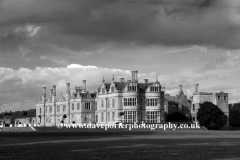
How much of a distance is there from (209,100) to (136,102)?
70.7 ft

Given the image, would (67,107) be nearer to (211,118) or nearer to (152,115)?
(152,115)

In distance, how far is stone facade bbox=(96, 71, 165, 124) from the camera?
272 feet

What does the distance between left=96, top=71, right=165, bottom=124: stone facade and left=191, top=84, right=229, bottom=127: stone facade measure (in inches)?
603

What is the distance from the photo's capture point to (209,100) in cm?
9769

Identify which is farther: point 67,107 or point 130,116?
point 67,107

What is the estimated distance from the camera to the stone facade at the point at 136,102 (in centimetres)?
8294

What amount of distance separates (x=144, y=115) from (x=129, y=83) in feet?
20.6

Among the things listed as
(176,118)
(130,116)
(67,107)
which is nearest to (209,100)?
(176,118)

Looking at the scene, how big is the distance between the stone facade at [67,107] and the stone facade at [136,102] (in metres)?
12.6

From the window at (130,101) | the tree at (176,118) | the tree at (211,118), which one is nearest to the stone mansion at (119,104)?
the window at (130,101)

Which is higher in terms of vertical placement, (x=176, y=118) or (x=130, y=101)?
(x=130, y=101)

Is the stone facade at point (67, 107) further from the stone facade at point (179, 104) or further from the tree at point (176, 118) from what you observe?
the stone facade at point (179, 104)

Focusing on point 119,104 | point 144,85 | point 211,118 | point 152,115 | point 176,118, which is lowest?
point 211,118

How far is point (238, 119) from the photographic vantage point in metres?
102
